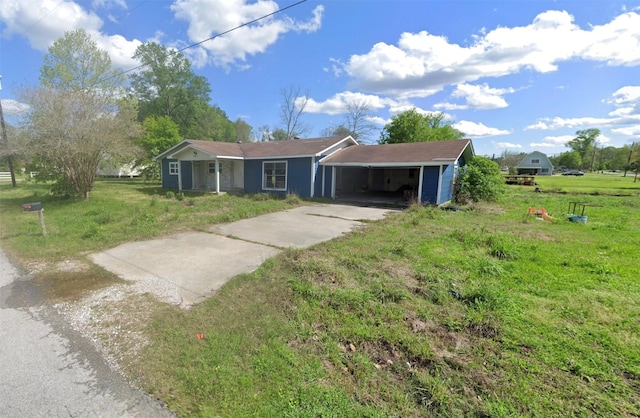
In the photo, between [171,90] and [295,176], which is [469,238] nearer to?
[295,176]

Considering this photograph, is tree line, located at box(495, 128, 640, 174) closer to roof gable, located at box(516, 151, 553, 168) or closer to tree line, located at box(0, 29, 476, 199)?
roof gable, located at box(516, 151, 553, 168)

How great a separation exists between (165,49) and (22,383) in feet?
Answer: 138

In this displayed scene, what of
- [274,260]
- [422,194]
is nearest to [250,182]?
[422,194]

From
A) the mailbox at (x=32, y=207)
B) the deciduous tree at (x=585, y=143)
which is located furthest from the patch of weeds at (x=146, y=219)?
the deciduous tree at (x=585, y=143)

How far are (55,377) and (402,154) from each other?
1432 centimetres

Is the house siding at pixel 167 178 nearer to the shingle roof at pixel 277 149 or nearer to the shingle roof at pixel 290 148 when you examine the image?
the shingle roof at pixel 277 149

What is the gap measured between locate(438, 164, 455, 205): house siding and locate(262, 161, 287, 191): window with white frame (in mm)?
8167

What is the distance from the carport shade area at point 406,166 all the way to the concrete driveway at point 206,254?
540 cm

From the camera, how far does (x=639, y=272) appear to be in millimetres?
4742

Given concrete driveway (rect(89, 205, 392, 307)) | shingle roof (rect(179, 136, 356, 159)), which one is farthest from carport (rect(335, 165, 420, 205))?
concrete driveway (rect(89, 205, 392, 307))

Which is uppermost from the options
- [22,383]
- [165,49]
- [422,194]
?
[165,49]

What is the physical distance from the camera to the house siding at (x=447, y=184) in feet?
42.6

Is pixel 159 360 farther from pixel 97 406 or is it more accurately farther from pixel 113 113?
pixel 113 113

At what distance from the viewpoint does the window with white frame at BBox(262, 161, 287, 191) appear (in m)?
15.9
